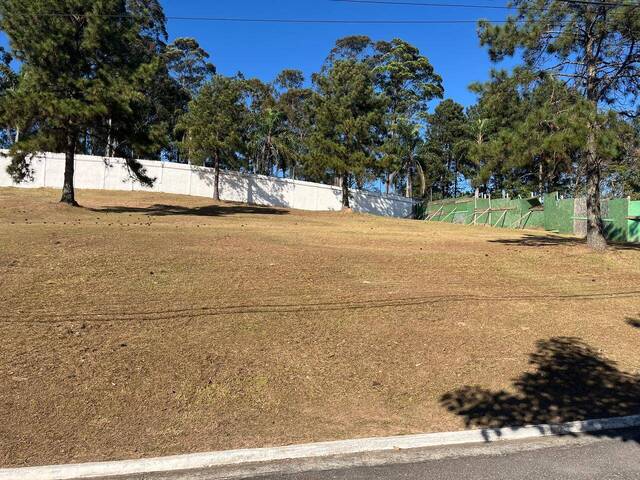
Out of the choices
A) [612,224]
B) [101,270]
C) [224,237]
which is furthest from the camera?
[612,224]

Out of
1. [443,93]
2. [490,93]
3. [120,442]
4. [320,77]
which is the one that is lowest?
[120,442]

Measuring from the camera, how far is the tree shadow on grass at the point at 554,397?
5.04m

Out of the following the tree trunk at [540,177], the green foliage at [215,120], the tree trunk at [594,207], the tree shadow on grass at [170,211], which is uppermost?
the green foliage at [215,120]

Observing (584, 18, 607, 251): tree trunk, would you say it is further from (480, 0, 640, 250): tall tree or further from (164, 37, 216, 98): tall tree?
(164, 37, 216, 98): tall tree

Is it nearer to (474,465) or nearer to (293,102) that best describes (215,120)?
(293,102)

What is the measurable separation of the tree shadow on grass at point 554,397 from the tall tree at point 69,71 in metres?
18.5

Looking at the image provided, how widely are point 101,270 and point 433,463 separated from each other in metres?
6.84

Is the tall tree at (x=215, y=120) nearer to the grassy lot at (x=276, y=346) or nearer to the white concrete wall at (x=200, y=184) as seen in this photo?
the white concrete wall at (x=200, y=184)

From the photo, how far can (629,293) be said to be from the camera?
9.78 metres

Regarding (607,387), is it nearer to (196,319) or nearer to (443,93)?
(196,319)

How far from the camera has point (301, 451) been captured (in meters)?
4.26

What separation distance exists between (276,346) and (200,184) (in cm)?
3632

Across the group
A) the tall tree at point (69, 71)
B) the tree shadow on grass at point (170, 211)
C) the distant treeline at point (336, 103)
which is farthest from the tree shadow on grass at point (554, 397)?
the tree shadow on grass at point (170, 211)

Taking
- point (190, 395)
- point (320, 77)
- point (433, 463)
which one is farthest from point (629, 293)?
point (320, 77)
